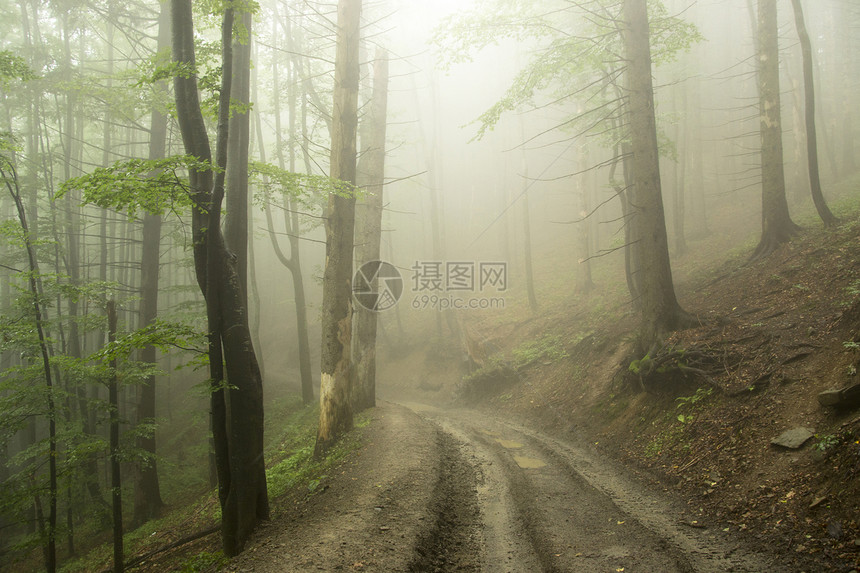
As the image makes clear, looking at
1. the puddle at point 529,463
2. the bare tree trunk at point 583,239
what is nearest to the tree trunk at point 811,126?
the bare tree trunk at point 583,239

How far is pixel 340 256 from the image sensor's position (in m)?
8.57

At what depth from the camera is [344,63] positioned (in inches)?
364

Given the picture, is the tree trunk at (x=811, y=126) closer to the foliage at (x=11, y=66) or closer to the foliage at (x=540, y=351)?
the foliage at (x=540, y=351)

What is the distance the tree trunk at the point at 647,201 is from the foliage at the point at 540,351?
457cm

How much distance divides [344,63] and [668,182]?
82.2 feet

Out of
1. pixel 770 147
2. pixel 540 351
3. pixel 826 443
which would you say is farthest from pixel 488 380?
pixel 826 443

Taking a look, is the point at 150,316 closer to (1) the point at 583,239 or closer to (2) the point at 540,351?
(2) the point at 540,351

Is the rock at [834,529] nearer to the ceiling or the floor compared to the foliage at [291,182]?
nearer to the floor

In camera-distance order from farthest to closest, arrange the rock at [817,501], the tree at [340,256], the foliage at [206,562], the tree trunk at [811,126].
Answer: the tree trunk at [811,126] < the tree at [340,256] < the foliage at [206,562] < the rock at [817,501]

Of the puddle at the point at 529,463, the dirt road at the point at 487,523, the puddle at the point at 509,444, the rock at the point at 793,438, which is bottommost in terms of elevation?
the puddle at the point at 509,444

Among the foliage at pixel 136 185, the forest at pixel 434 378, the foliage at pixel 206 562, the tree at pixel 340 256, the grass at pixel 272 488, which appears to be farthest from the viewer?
the tree at pixel 340 256

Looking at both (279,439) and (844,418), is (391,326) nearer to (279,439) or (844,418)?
(279,439)

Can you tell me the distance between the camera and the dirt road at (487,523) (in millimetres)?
4137

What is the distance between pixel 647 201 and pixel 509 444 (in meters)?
5.52
